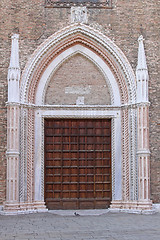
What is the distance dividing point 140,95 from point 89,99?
1.51m

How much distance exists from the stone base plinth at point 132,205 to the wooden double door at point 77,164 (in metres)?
0.25

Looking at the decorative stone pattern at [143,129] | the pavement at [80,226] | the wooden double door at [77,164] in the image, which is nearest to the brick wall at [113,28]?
the decorative stone pattern at [143,129]

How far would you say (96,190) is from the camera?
460 inches

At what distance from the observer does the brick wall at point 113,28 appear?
38.0 feet

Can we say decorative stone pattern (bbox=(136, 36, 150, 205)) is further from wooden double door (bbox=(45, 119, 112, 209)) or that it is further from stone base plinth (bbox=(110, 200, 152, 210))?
wooden double door (bbox=(45, 119, 112, 209))

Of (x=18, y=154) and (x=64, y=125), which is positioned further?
(x=64, y=125)

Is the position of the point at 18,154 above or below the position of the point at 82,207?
above

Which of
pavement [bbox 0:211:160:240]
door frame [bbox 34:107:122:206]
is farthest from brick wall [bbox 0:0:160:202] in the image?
pavement [bbox 0:211:160:240]

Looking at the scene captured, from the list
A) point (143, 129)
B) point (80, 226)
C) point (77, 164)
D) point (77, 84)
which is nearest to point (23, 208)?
point (77, 164)

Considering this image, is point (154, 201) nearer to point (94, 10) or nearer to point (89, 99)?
point (89, 99)

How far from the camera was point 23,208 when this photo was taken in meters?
11.0

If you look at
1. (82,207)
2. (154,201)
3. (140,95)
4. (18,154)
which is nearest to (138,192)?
(154,201)

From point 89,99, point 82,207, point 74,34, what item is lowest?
point 82,207

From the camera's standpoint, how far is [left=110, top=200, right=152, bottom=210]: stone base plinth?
11095mm
